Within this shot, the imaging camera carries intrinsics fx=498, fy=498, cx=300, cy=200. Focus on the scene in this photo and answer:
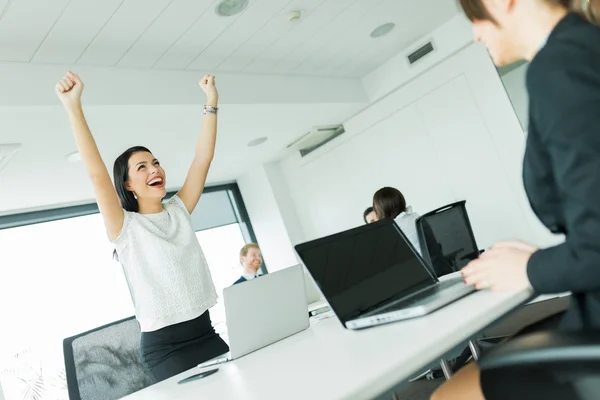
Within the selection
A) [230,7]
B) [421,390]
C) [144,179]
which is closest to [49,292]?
[230,7]

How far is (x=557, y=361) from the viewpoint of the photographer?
0.61 m

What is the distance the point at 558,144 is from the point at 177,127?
14.0 ft

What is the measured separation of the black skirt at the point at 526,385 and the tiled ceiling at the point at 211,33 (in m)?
3.15

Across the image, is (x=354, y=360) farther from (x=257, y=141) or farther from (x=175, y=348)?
(x=257, y=141)

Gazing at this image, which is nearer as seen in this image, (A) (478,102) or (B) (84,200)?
(A) (478,102)

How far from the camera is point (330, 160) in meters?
6.68

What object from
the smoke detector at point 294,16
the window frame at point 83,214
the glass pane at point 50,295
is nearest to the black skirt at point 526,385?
the smoke detector at point 294,16

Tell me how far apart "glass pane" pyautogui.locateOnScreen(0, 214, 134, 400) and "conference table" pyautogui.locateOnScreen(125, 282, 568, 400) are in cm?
465

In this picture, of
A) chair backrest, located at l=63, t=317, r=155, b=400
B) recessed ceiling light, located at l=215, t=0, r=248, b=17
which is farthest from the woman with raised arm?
recessed ceiling light, located at l=215, t=0, r=248, b=17

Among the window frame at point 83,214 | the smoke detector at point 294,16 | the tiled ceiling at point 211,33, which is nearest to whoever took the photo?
the tiled ceiling at point 211,33

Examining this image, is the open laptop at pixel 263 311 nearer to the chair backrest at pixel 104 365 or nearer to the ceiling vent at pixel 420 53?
the chair backrest at pixel 104 365

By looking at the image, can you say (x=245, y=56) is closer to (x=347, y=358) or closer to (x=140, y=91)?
(x=140, y=91)

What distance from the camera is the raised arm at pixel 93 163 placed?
5.72 feet

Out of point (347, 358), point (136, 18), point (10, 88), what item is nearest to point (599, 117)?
point (347, 358)
